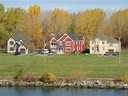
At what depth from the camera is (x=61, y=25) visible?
10712cm

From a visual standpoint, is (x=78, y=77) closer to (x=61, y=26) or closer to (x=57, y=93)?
(x=57, y=93)

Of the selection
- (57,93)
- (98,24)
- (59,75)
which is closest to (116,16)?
(98,24)

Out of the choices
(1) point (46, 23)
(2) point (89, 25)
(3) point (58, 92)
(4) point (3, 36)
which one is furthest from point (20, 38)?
(3) point (58, 92)

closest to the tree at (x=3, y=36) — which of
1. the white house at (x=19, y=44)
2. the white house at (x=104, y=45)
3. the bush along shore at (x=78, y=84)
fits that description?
the white house at (x=19, y=44)

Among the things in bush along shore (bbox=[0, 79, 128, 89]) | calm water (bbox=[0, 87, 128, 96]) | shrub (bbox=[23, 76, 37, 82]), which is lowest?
calm water (bbox=[0, 87, 128, 96])

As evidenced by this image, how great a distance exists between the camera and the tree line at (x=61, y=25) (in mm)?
98500

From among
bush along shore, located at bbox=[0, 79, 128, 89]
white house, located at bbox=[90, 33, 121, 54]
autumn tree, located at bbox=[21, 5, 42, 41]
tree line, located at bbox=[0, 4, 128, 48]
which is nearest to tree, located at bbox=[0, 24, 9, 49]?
tree line, located at bbox=[0, 4, 128, 48]

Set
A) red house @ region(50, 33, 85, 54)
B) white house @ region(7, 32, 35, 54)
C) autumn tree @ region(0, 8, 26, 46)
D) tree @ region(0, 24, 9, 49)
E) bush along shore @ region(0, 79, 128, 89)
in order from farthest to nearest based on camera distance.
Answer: autumn tree @ region(0, 8, 26, 46) → tree @ region(0, 24, 9, 49) → red house @ region(50, 33, 85, 54) → white house @ region(7, 32, 35, 54) → bush along shore @ region(0, 79, 128, 89)

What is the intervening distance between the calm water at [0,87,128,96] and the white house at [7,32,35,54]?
44242mm

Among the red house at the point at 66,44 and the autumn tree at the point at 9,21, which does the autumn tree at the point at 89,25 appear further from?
the autumn tree at the point at 9,21

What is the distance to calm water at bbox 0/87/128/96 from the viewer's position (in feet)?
130

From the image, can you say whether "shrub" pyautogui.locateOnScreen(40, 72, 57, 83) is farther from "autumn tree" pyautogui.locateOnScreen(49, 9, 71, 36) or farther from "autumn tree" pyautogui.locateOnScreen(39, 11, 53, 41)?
"autumn tree" pyautogui.locateOnScreen(49, 9, 71, 36)

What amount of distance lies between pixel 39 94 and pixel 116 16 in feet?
228

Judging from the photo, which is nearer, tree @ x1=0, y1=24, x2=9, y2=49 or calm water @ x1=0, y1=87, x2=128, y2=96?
calm water @ x1=0, y1=87, x2=128, y2=96
